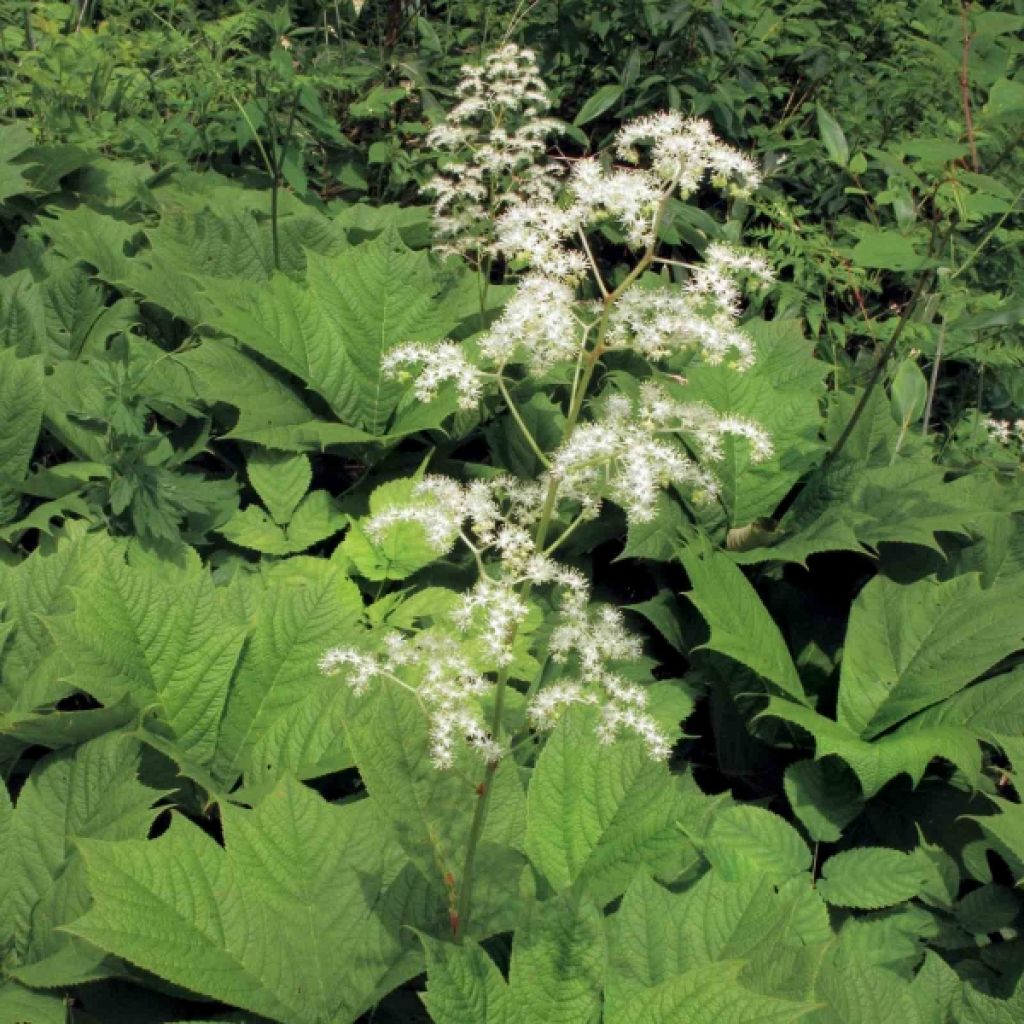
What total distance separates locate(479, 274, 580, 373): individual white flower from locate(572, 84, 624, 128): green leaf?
3230 mm

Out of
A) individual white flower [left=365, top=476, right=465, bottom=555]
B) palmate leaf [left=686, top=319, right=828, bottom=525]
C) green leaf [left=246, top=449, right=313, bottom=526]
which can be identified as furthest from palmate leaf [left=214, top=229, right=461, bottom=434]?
individual white flower [left=365, top=476, right=465, bottom=555]

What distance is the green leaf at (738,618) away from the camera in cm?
262

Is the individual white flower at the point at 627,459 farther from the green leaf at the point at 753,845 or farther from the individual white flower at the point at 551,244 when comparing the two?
the green leaf at the point at 753,845

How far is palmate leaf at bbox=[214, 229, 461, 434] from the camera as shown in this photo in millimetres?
3105

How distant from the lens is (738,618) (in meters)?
2.73

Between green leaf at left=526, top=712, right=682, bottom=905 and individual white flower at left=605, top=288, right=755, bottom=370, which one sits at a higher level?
individual white flower at left=605, top=288, right=755, bottom=370

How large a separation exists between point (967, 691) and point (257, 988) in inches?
70.8

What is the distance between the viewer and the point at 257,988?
175 centimetres

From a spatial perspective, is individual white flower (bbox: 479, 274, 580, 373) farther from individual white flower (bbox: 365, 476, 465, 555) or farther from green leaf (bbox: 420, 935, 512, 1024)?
green leaf (bbox: 420, 935, 512, 1024)

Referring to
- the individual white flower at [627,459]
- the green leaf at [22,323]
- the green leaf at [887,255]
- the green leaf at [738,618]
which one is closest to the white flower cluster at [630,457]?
the individual white flower at [627,459]

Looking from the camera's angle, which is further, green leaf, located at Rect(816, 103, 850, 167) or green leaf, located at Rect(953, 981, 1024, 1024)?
green leaf, located at Rect(816, 103, 850, 167)

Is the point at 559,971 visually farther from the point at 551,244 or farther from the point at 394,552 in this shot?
the point at 394,552

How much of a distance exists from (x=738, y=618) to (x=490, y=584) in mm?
1331

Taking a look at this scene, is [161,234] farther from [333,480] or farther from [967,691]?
[967,691]
